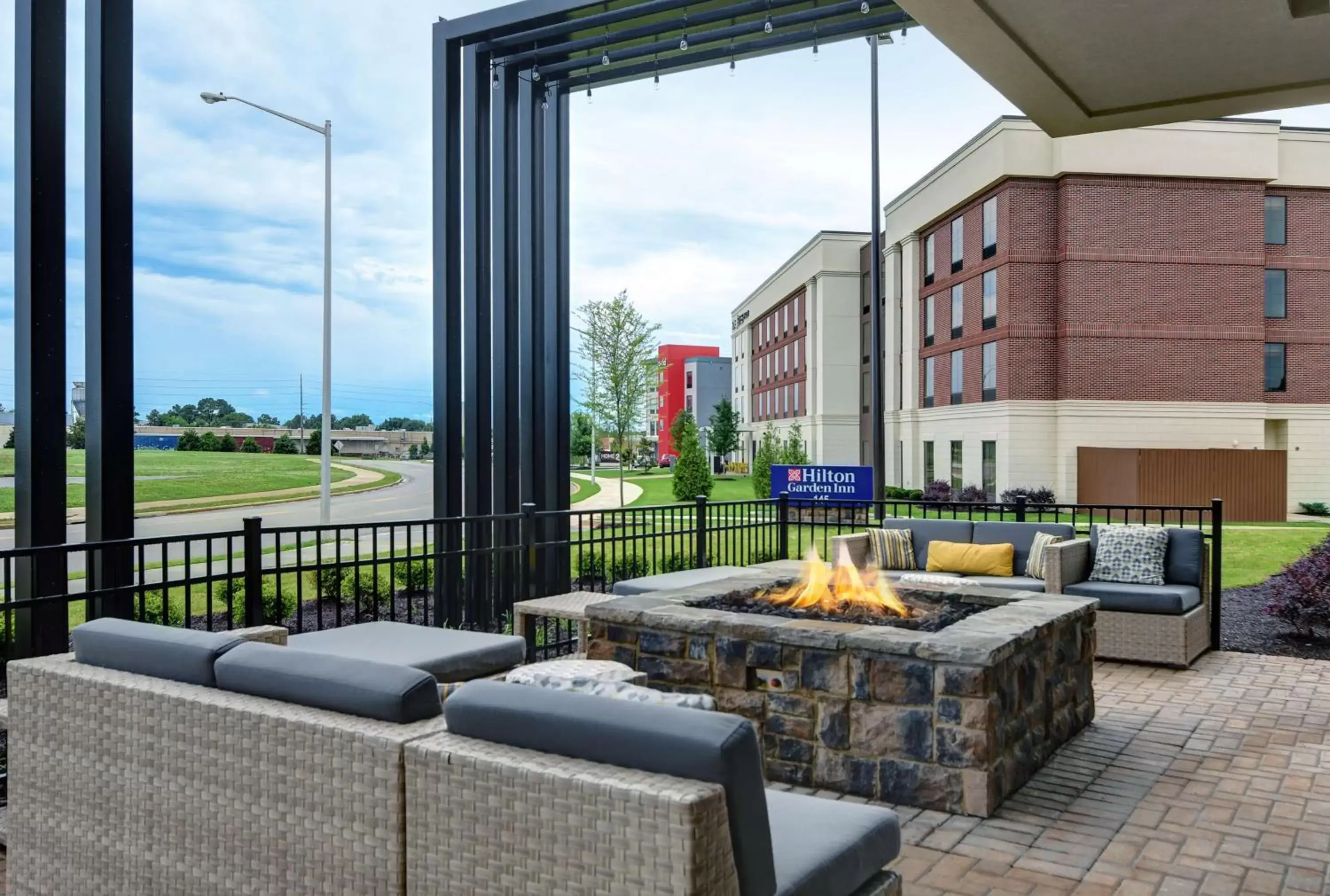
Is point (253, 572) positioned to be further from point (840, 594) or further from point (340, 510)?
point (340, 510)

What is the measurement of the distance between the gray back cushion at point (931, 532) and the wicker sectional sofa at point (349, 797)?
5.36 meters

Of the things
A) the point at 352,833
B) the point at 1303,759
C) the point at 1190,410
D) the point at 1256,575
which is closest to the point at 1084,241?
the point at 1190,410

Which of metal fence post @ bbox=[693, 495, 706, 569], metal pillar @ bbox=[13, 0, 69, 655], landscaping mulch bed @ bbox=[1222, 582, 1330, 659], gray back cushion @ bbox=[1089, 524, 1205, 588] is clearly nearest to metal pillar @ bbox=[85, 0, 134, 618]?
metal pillar @ bbox=[13, 0, 69, 655]

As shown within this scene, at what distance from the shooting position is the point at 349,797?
88.0 inches

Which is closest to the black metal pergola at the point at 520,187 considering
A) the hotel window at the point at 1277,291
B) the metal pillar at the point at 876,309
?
the metal pillar at the point at 876,309

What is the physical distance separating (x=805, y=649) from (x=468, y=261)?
15.9ft

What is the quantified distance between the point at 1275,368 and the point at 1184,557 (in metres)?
22.5

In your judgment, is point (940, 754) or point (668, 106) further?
point (668, 106)

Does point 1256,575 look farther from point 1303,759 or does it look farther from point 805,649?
point 805,649

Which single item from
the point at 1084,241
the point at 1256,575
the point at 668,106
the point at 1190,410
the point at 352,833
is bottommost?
the point at 1256,575

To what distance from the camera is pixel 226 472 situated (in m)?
15.7

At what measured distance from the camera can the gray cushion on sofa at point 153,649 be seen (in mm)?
A: 2643

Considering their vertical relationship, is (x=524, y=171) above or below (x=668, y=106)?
below

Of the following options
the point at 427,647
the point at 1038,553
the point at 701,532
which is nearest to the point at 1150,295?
the point at 1038,553
